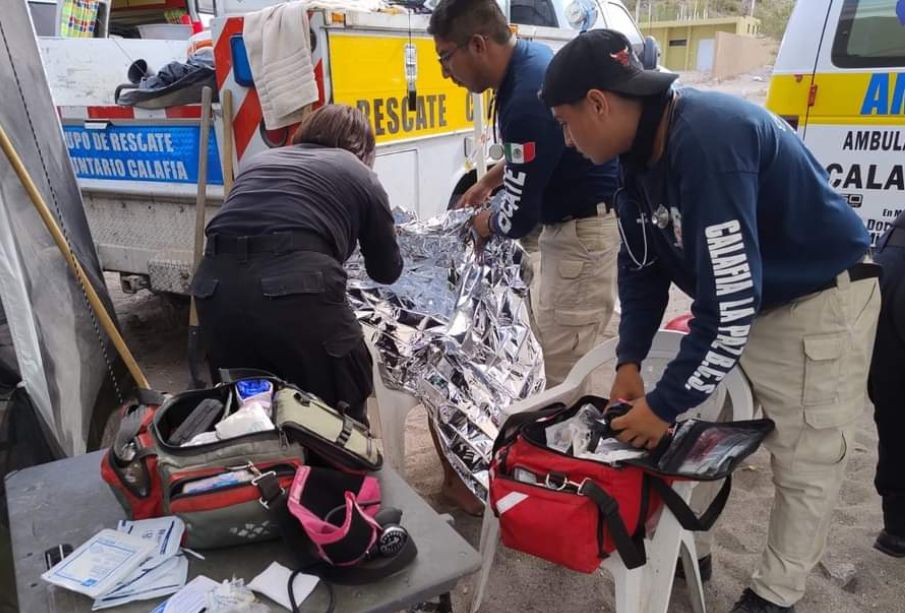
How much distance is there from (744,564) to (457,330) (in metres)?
1.27

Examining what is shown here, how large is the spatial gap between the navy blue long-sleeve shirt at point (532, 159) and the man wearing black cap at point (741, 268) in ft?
1.43

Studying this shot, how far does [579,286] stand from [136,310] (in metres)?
3.61

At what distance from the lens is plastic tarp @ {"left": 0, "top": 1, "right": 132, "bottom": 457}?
2.14 metres

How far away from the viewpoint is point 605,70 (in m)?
1.43

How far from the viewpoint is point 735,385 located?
1.85 metres

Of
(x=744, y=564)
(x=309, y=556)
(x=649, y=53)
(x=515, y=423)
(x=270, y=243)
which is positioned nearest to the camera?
(x=309, y=556)

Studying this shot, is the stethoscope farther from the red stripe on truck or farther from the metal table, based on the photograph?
the red stripe on truck

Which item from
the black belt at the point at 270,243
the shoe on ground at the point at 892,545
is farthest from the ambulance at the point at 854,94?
the black belt at the point at 270,243

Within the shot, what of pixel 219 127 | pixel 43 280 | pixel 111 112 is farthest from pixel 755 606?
pixel 111 112

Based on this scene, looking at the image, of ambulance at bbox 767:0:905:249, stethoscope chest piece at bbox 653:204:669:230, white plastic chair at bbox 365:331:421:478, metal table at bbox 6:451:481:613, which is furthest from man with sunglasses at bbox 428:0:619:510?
ambulance at bbox 767:0:905:249

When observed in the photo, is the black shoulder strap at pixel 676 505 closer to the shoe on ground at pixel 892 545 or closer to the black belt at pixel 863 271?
the black belt at pixel 863 271

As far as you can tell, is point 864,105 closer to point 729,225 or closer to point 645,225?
point 645,225

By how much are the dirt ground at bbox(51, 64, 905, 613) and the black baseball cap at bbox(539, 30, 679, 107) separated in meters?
1.59

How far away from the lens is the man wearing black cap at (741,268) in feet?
4.55
